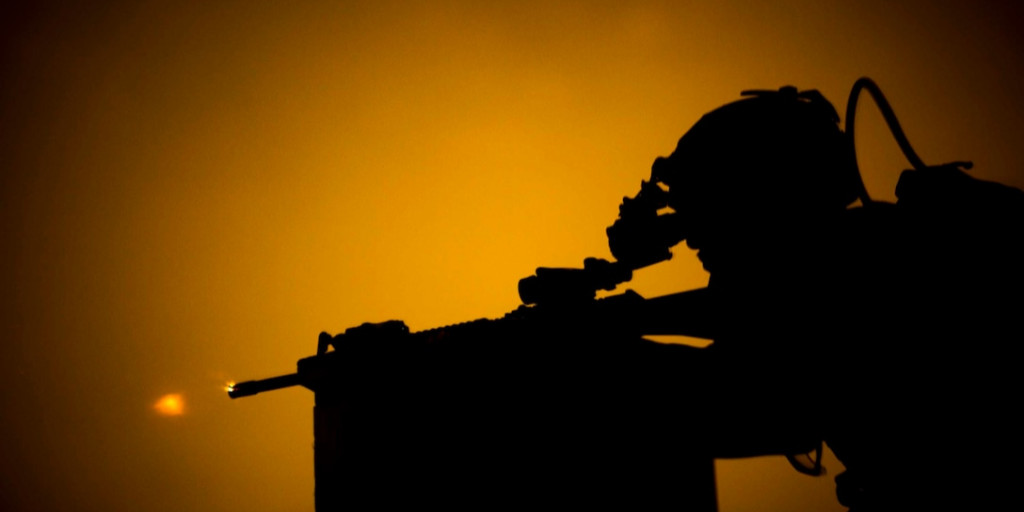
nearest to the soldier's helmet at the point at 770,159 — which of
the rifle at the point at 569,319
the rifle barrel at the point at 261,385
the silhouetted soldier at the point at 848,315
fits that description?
the silhouetted soldier at the point at 848,315

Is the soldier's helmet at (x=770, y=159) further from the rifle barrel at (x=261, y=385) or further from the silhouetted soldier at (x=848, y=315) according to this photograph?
the rifle barrel at (x=261, y=385)

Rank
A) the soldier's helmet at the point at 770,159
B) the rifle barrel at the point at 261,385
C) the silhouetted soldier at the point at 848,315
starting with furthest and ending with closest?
the rifle barrel at the point at 261,385, the soldier's helmet at the point at 770,159, the silhouetted soldier at the point at 848,315

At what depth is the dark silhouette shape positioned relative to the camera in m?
1.69

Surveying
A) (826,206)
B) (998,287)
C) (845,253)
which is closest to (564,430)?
(845,253)

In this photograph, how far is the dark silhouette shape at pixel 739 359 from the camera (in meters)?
1.69

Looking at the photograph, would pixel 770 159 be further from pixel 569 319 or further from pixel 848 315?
pixel 569 319

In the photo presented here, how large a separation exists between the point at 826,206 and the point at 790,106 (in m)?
0.53

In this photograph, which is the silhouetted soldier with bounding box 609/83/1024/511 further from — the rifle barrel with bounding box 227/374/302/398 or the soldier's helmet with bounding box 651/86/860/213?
the rifle barrel with bounding box 227/374/302/398

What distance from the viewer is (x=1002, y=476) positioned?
1604 millimetres

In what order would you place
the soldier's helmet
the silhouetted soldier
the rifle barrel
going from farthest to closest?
the rifle barrel
the soldier's helmet
the silhouetted soldier

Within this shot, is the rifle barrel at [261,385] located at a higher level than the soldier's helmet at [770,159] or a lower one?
lower

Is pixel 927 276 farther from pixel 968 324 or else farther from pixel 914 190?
pixel 914 190

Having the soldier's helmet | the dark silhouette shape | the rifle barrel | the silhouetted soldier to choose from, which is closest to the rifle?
the dark silhouette shape

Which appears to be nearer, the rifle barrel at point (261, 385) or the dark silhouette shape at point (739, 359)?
the dark silhouette shape at point (739, 359)
